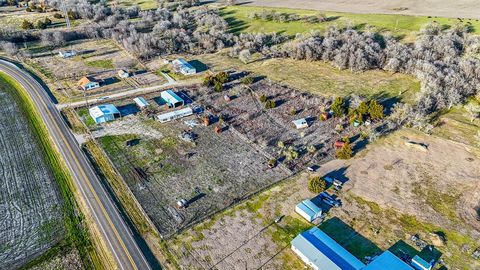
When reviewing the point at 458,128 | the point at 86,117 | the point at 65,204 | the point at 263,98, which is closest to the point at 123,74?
the point at 86,117

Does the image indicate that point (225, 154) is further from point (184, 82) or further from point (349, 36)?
point (349, 36)

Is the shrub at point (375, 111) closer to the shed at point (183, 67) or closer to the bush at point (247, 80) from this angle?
the bush at point (247, 80)

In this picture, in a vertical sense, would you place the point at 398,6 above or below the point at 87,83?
above

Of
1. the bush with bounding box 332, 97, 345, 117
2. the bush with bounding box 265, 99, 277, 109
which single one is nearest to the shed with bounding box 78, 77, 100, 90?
the bush with bounding box 265, 99, 277, 109

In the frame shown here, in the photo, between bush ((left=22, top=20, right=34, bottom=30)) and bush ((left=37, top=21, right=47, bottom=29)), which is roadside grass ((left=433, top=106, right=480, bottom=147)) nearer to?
bush ((left=37, top=21, right=47, bottom=29))

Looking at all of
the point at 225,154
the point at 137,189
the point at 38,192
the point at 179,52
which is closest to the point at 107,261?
the point at 137,189

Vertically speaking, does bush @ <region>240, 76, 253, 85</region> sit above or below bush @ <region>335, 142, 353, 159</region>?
above

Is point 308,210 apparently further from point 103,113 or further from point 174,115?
point 103,113
